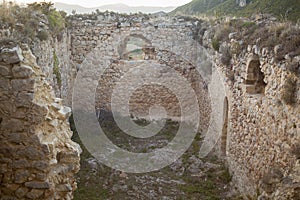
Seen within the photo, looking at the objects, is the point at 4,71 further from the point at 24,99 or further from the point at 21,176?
the point at 21,176

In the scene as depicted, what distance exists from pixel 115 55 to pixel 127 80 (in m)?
1.02

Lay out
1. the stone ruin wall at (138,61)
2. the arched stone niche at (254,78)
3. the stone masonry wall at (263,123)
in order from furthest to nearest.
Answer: the stone ruin wall at (138,61)
the arched stone niche at (254,78)
the stone masonry wall at (263,123)

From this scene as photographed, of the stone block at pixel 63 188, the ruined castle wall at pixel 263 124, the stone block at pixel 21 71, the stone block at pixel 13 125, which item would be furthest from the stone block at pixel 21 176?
the ruined castle wall at pixel 263 124

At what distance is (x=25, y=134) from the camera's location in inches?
181

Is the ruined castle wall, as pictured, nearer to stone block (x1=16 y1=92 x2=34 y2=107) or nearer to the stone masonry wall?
the stone masonry wall

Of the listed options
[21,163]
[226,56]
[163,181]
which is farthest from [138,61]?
[21,163]

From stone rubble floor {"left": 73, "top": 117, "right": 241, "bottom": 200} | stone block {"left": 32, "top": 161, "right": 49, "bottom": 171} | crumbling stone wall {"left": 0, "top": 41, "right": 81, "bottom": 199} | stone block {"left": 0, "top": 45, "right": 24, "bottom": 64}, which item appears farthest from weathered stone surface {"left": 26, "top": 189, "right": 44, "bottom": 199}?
stone rubble floor {"left": 73, "top": 117, "right": 241, "bottom": 200}

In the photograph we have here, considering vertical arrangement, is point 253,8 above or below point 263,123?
above

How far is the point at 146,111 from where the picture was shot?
13.1 m

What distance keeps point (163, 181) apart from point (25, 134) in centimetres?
459

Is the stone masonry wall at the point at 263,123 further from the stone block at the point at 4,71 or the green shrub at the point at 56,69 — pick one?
the green shrub at the point at 56,69

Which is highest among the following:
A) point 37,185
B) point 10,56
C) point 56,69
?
point 10,56

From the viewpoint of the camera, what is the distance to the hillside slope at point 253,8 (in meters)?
15.5

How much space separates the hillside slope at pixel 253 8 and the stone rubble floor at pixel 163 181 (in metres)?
5.74
